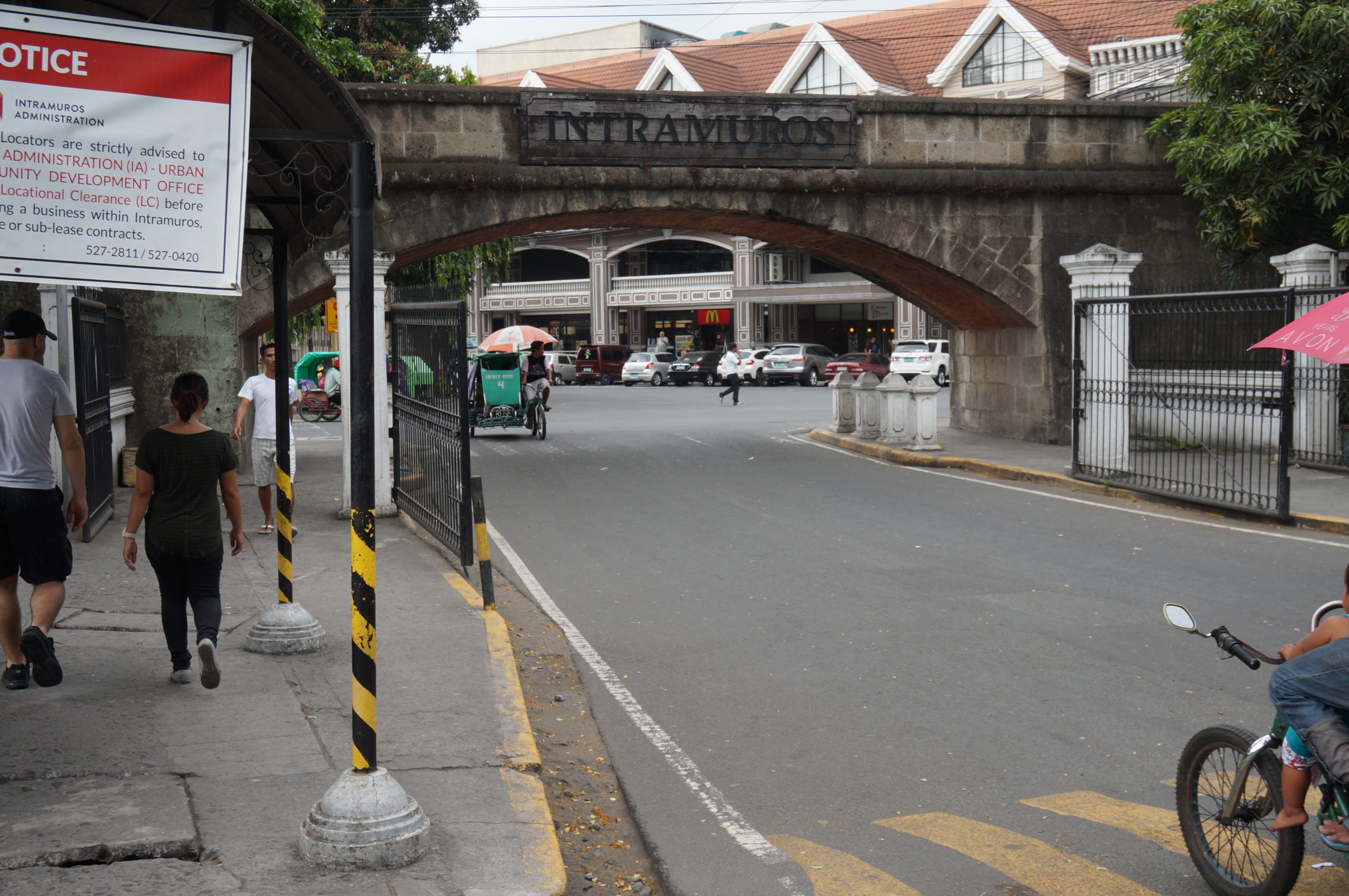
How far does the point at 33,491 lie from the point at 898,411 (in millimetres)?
14308

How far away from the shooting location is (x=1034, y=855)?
4.66m

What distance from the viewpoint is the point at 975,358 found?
70.2 feet

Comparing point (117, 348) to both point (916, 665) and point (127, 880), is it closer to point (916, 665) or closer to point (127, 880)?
point (916, 665)

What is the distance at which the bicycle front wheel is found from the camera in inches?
157

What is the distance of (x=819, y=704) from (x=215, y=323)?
11607 mm

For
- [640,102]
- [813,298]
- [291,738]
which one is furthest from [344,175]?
[813,298]

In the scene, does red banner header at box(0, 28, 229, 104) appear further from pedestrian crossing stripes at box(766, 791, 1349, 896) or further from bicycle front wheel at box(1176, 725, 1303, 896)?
bicycle front wheel at box(1176, 725, 1303, 896)

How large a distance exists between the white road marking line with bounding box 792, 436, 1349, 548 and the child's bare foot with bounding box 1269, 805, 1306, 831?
25.7 ft

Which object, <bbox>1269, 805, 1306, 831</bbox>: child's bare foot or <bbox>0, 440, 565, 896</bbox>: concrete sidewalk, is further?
<bbox>0, 440, 565, 896</bbox>: concrete sidewalk

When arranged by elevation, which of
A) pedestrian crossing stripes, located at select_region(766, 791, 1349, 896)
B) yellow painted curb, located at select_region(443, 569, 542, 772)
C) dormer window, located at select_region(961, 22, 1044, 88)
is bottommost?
pedestrian crossing stripes, located at select_region(766, 791, 1349, 896)

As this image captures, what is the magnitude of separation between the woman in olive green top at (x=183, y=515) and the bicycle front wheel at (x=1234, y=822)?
15.0 ft

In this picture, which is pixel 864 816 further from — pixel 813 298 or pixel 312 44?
pixel 813 298

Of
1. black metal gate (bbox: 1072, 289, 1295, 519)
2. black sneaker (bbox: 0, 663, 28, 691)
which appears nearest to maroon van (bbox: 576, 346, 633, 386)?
black metal gate (bbox: 1072, 289, 1295, 519)

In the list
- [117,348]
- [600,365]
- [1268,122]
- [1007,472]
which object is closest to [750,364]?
[600,365]
